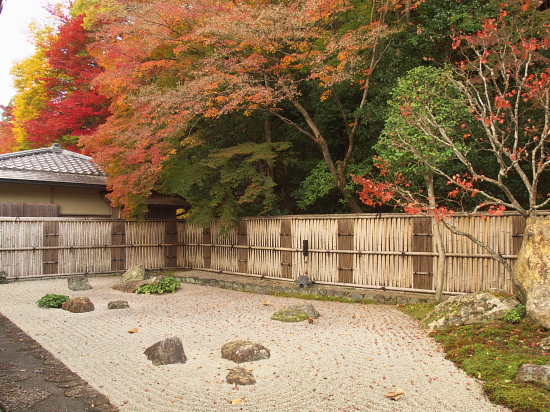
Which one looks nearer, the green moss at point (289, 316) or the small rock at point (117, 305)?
the green moss at point (289, 316)

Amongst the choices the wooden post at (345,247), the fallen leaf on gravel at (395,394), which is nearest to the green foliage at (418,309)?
the wooden post at (345,247)

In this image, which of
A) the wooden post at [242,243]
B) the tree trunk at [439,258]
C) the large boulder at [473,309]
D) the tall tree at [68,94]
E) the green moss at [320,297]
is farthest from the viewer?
the tall tree at [68,94]

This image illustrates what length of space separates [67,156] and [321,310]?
13353mm

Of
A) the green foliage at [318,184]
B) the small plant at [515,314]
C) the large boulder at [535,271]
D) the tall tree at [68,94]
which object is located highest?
the tall tree at [68,94]

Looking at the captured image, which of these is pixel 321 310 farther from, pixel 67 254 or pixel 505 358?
pixel 67 254

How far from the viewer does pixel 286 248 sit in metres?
13.8

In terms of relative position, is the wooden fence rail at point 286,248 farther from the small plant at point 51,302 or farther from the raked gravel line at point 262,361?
the small plant at point 51,302

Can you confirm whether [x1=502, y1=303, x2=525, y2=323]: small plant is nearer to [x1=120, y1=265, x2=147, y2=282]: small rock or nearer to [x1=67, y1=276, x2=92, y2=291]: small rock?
[x1=120, y1=265, x2=147, y2=282]: small rock

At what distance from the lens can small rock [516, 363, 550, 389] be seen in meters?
5.16

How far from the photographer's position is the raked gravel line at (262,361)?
5019mm

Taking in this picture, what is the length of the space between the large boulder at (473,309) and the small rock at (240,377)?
3922mm

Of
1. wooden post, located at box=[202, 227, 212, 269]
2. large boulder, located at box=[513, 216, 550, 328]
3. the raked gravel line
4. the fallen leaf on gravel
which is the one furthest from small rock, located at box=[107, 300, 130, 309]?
large boulder, located at box=[513, 216, 550, 328]

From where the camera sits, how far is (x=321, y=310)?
1031cm

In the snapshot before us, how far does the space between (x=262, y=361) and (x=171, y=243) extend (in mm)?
12339
